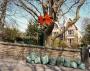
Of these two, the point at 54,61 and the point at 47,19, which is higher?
the point at 47,19

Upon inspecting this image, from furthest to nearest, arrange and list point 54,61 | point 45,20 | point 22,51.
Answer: point 45,20, point 22,51, point 54,61

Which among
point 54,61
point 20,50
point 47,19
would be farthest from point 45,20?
point 54,61

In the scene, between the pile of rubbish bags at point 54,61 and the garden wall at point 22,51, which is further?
the garden wall at point 22,51

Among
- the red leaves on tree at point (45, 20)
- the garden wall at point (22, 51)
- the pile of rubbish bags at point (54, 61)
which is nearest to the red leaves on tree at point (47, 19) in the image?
the red leaves on tree at point (45, 20)

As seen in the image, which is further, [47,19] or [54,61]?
[47,19]

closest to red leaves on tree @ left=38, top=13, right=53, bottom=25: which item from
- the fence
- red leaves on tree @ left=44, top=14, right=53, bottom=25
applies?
red leaves on tree @ left=44, top=14, right=53, bottom=25

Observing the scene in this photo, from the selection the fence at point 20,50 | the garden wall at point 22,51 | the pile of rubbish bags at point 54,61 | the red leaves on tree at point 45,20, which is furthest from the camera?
the red leaves on tree at point 45,20

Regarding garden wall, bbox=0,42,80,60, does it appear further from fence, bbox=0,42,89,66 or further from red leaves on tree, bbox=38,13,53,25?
red leaves on tree, bbox=38,13,53,25

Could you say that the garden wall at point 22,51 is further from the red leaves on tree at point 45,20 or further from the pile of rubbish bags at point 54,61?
the red leaves on tree at point 45,20

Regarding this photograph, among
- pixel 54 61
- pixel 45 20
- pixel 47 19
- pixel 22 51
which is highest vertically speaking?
pixel 47 19

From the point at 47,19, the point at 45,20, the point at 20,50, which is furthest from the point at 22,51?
the point at 47,19

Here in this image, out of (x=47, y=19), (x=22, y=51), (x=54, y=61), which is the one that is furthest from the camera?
(x=47, y=19)

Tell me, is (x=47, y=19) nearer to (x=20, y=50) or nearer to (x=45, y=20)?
(x=45, y=20)

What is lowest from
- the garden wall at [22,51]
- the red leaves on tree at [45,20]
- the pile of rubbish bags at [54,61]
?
the pile of rubbish bags at [54,61]
